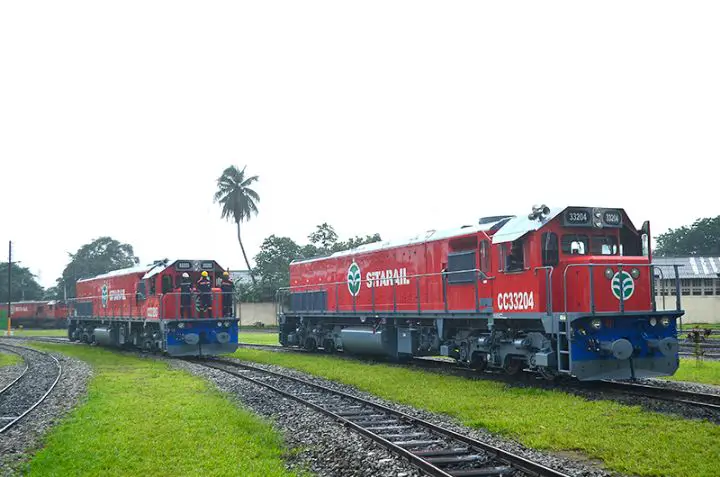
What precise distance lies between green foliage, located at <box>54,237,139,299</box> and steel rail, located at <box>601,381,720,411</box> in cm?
7190

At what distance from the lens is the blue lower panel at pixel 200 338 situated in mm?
23250

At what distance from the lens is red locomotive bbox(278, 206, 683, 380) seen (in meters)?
12.9

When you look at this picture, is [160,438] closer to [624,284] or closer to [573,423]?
[573,423]

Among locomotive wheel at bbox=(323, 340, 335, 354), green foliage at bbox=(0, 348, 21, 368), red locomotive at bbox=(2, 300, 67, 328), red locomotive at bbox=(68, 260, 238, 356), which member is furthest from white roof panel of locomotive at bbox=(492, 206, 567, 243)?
red locomotive at bbox=(2, 300, 67, 328)

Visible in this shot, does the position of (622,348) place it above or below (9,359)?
above

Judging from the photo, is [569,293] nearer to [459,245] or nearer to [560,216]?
[560,216]

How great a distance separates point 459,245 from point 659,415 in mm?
7609

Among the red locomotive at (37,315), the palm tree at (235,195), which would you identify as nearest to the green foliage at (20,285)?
the red locomotive at (37,315)

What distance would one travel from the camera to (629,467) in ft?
25.3

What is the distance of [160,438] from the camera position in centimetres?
986

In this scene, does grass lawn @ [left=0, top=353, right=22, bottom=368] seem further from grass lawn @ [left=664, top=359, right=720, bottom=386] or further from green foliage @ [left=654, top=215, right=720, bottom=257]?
green foliage @ [left=654, top=215, right=720, bottom=257]

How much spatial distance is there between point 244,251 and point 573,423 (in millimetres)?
51943

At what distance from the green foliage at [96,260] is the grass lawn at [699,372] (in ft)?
230

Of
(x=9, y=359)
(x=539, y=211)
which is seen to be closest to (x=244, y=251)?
(x=9, y=359)
